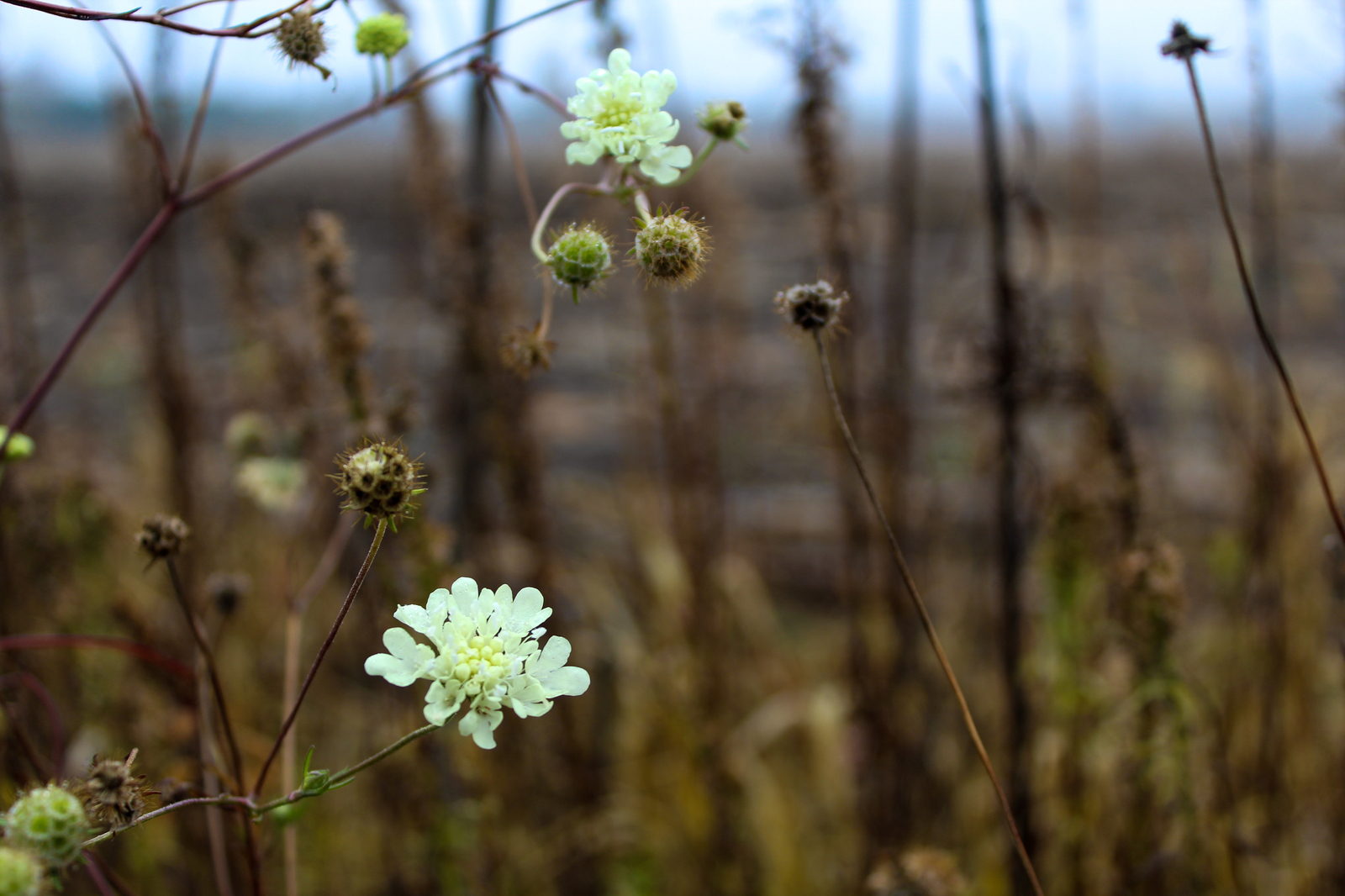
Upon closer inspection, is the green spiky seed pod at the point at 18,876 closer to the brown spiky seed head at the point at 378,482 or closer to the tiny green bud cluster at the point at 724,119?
the brown spiky seed head at the point at 378,482

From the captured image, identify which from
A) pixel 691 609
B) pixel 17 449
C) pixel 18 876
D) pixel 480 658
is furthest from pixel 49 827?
pixel 691 609

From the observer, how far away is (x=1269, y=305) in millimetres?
1824

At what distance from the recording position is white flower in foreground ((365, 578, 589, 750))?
2.07 ft

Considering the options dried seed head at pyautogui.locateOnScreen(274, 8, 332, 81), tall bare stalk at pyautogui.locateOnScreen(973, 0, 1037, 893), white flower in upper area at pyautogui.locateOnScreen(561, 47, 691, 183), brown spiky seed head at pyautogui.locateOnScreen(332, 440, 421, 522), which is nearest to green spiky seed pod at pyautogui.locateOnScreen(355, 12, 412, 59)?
dried seed head at pyautogui.locateOnScreen(274, 8, 332, 81)

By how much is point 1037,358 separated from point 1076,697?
0.61m

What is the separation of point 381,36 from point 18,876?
721 mm

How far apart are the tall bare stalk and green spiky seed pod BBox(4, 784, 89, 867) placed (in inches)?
42.1

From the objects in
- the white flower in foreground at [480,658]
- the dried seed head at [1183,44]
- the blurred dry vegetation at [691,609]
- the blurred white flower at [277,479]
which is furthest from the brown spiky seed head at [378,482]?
the blurred white flower at [277,479]

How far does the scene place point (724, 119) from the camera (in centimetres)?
83

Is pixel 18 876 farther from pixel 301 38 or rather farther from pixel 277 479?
pixel 277 479

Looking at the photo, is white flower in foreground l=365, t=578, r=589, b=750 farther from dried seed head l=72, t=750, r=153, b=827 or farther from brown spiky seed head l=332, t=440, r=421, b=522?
dried seed head l=72, t=750, r=153, b=827

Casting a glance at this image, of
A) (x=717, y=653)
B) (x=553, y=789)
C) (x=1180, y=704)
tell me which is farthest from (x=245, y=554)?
(x=1180, y=704)

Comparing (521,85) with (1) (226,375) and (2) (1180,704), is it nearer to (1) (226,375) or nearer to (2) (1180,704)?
(2) (1180,704)

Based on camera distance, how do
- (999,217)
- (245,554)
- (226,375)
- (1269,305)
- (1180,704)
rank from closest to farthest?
1. (999,217)
2. (1180,704)
3. (1269,305)
4. (245,554)
5. (226,375)
